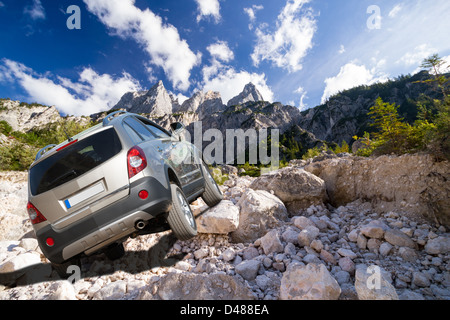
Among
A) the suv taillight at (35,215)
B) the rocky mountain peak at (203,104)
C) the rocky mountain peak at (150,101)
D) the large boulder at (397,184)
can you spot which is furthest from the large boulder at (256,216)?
the rocky mountain peak at (203,104)

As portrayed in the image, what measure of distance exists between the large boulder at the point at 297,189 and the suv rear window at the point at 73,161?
3404mm

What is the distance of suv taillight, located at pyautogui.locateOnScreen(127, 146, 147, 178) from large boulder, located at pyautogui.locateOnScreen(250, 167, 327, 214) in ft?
10.1

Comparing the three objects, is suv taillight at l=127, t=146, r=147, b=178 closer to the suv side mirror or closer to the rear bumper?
the rear bumper

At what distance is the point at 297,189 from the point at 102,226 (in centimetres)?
370

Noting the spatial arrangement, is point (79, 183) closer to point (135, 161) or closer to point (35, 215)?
point (135, 161)

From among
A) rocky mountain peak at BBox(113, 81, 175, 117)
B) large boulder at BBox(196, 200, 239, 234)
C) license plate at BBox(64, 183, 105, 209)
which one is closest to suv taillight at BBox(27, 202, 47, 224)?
license plate at BBox(64, 183, 105, 209)

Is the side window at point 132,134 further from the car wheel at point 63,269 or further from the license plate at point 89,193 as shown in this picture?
the car wheel at point 63,269

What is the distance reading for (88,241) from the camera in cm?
213

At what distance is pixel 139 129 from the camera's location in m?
2.98

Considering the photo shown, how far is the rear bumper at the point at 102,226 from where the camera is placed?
2.12 m
